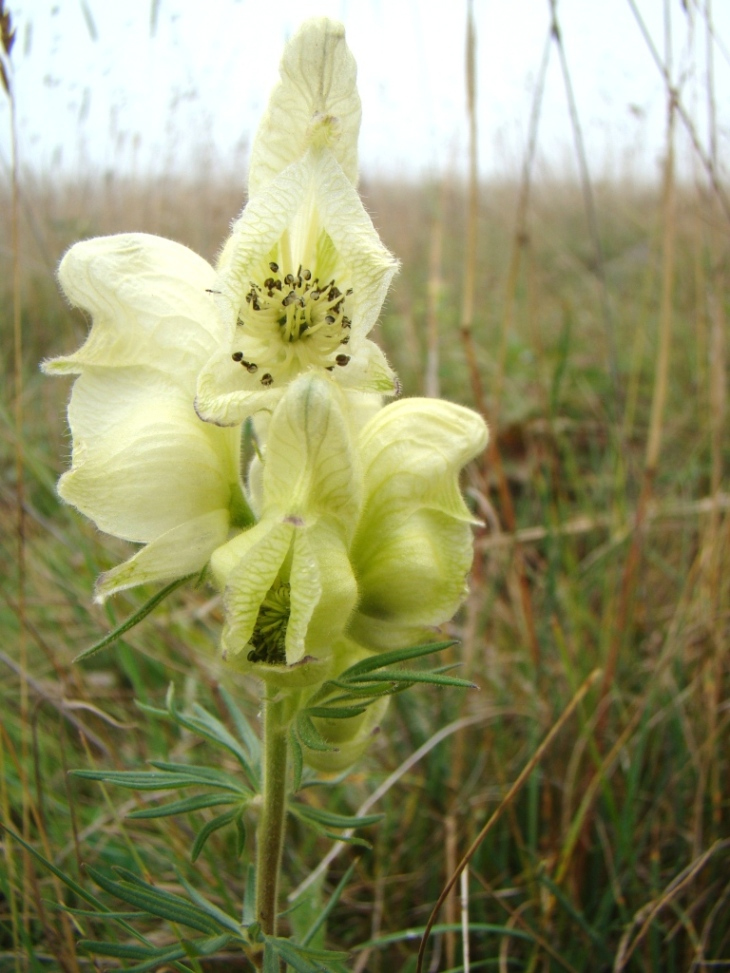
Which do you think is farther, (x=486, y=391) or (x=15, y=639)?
(x=486, y=391)

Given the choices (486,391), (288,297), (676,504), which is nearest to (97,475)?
(288,297)

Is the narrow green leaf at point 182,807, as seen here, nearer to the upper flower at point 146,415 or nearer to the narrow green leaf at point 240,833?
the narrow green leaf at point 240,833

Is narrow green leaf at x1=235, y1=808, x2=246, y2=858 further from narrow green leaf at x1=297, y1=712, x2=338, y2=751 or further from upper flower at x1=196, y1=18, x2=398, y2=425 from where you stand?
upper flower at x1=196, y1=18, x2=398, y2=425

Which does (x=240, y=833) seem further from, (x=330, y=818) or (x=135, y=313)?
(x=135, y=313)

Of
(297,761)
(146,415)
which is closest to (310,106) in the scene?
(146,415)

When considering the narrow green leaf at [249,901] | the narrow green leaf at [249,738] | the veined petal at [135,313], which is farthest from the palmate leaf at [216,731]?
the veined petal at [135,313]

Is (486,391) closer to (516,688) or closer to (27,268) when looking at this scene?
(516,688)
